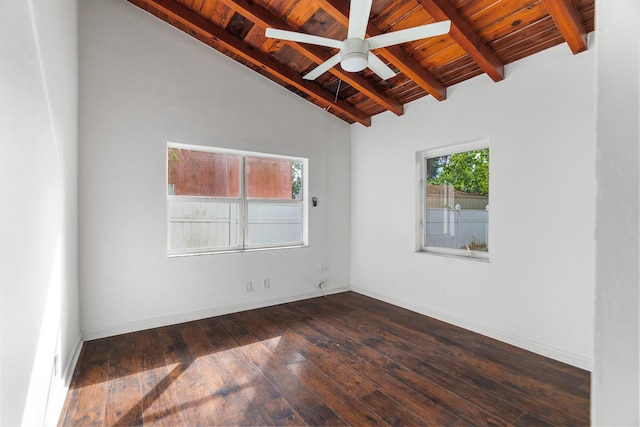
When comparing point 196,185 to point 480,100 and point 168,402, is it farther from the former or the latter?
point 480,100

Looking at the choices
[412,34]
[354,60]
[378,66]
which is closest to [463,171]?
[378,66]

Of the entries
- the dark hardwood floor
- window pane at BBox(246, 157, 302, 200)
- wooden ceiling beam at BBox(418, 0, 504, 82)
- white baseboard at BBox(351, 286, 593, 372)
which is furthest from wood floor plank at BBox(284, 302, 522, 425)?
wooden ceiling beam at BBox(418, 0, 504, 82)

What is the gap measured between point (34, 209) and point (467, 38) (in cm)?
319

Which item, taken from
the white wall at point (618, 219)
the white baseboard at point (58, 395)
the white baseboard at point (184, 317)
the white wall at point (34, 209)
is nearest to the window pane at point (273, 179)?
the white baseboard at point (184, 317)

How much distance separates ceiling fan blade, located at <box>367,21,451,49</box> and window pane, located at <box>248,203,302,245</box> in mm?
2491

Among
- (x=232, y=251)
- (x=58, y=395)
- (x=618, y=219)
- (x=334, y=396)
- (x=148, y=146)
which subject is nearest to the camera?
(x=618, y=219)

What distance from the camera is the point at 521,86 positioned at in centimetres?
283

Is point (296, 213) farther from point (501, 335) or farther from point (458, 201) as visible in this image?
point (501, 335)

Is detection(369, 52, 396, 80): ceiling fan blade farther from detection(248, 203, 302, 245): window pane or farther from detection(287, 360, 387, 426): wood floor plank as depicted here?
detection(287, 360, 387, 426): wood floor plank

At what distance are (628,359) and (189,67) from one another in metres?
4.05

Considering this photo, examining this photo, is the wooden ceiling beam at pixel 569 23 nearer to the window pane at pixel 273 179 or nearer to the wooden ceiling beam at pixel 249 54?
the wooden ceiling beam at pixel 249 54

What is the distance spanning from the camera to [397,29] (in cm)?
281

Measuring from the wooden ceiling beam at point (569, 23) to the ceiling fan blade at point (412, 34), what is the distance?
2.67ft

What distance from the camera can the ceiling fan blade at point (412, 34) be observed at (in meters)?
2.01
